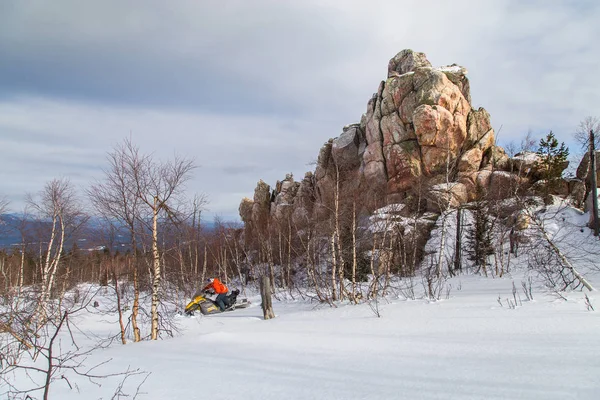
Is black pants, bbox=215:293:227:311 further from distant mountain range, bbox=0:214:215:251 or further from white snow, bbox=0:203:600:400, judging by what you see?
white snow, bbox=0:203:600:400

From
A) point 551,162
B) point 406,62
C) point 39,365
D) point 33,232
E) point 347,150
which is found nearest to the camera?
point 39,365

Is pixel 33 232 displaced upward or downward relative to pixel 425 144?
downward

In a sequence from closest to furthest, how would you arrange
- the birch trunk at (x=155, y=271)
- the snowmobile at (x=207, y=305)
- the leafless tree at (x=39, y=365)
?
the leafless tree at (x=39, y=365), the birch trunk at (x=155, y=271), the snowmobile at (x=207, y=305)

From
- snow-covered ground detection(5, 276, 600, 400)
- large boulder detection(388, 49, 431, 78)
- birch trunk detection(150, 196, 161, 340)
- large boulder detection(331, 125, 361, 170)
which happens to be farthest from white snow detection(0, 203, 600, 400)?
large boulder detection(388, 49, 431, 78)

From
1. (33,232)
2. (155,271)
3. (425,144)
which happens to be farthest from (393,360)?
(425,144)

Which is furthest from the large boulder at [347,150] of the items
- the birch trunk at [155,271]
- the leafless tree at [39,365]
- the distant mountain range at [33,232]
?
the leafless tree at [39,365]

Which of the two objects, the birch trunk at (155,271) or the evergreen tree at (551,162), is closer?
the birch trunk at (155,271)

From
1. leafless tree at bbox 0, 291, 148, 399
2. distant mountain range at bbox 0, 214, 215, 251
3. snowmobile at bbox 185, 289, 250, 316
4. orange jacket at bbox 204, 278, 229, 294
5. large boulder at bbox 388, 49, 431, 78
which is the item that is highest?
large boulder at bbox 388, 49, 431, 78

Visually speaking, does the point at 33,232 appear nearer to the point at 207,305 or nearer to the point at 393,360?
the point at 207,305

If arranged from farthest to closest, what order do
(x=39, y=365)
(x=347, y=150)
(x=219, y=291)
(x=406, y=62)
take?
(x=406, y=62) < (x=347, y=150) < (x=219, y=291) < (x=39, y=365)

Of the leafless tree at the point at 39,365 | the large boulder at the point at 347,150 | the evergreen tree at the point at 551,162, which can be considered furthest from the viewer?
the large boulder at the point at 347,150

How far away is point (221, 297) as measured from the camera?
14922mm

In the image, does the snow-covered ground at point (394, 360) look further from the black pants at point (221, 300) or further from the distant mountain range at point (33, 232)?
the black pants at point (221, 300)

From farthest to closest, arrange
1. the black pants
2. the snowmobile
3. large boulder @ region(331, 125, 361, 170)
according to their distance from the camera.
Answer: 1. large boulder @ region(331, 125, 361, 170)
2. the black pants
3. the snowmobile
